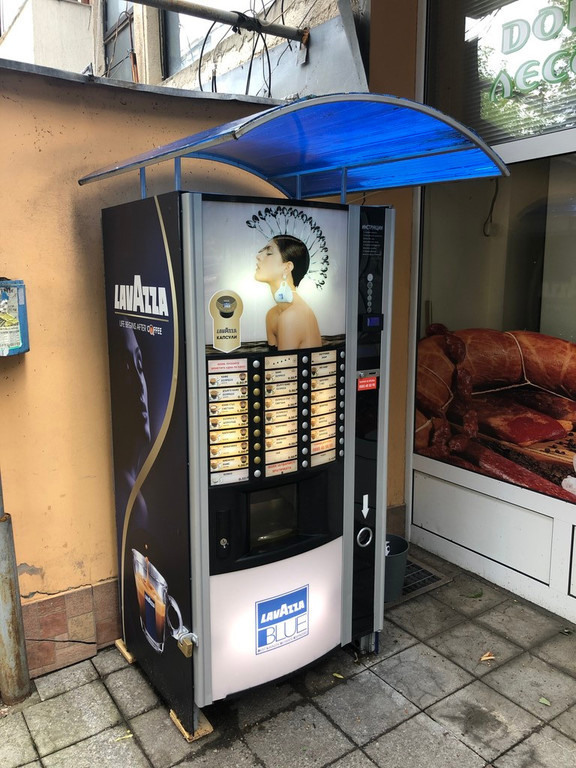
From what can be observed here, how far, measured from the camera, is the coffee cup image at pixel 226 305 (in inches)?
94.6

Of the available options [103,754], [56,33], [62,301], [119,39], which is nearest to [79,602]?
[103,754]

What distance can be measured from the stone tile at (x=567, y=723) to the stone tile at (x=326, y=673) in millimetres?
926

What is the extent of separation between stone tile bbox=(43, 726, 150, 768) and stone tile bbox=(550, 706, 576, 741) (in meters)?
1.82

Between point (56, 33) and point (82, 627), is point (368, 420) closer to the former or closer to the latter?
point (82, 627)

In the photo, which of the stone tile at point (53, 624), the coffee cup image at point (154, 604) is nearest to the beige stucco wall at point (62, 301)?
the stone tile at point (53, 624)

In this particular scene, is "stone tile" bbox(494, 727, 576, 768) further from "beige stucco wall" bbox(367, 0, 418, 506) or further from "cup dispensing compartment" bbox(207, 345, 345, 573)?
"beige stucco wall" bbox(367, 0, 418, 506)

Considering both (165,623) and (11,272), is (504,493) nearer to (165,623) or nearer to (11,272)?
(165,623)

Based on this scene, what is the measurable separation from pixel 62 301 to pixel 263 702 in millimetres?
2161

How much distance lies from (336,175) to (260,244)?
0.98 meters

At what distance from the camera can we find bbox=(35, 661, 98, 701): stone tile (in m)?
3.00

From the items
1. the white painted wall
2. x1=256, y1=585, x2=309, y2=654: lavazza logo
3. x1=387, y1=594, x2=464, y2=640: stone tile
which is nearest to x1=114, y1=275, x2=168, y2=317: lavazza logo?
x1=256, y1=585, x2=309, y2=654: lavazza logo

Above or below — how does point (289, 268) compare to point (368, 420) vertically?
Answer: above

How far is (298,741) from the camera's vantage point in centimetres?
267

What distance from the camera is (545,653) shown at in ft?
10.8
